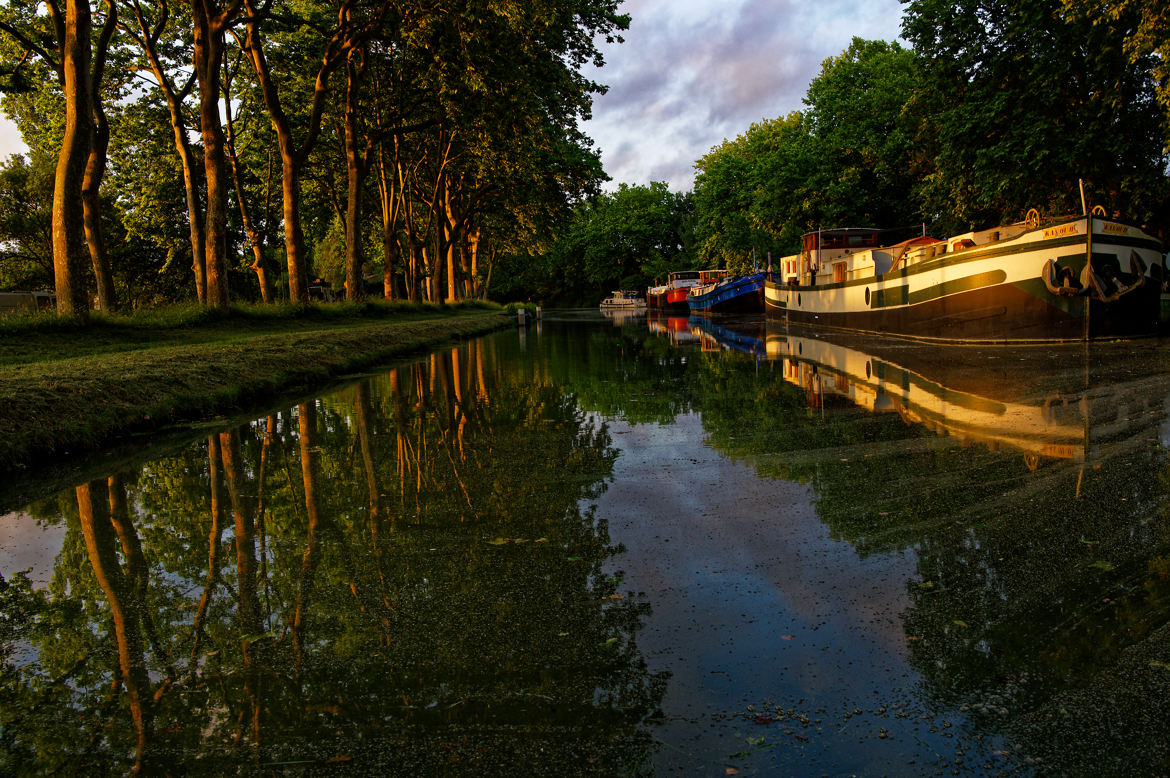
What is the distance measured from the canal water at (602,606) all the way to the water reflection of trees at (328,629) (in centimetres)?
2

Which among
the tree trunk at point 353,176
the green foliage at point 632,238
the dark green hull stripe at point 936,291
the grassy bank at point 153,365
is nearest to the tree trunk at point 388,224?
the tree trunk at point 353,176

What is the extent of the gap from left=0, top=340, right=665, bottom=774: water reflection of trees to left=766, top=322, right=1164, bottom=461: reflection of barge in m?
4.07

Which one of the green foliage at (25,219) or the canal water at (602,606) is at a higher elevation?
the green foliage at (25,219)

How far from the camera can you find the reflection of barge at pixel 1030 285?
17.8 meters

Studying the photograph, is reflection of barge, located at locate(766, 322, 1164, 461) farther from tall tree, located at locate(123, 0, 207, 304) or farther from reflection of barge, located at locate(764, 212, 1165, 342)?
tall tree, located at locate(123, 0, 207, 304)

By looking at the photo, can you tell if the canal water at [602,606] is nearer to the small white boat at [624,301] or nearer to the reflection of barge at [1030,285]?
the reflection of barge at [1030,285]

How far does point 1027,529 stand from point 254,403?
397 inches

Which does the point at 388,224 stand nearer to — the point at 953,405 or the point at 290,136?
the point at 290,136

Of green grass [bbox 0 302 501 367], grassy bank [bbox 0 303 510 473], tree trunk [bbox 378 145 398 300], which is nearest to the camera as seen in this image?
grassy bank [bbox 0 303 510 473]

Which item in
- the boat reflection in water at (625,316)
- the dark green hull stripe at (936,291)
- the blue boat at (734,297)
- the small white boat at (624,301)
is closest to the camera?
the dark green hull stripe at (936,291)

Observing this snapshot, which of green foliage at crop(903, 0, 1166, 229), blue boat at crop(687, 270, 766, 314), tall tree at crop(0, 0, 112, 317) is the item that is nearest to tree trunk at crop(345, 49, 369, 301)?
tall tree at crop(0, 0, 112, 317)

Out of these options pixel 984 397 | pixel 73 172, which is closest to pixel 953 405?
pixel 984 397

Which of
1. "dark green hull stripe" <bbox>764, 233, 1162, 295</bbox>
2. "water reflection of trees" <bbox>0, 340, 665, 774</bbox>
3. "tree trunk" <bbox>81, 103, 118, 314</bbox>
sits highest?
"tree trunk" <bbox>81, 103, 118, 314</bbox>

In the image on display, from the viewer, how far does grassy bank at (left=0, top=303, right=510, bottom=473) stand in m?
7.59
